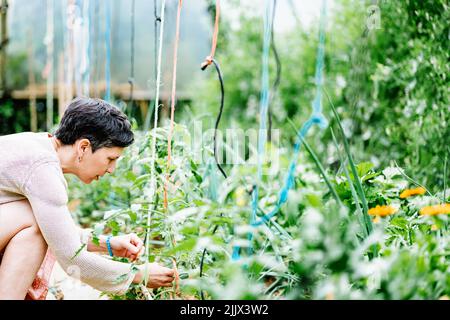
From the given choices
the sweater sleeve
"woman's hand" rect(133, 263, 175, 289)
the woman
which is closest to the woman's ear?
the woman

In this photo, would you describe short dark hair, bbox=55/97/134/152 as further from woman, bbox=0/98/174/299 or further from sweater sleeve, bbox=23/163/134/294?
sweater sleeve, bbox=23/163/134/294

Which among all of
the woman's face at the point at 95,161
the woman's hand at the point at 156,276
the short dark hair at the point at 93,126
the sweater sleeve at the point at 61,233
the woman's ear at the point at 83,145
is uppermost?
the short dark hair at the point at 93,126

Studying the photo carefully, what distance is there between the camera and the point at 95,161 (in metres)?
1.52

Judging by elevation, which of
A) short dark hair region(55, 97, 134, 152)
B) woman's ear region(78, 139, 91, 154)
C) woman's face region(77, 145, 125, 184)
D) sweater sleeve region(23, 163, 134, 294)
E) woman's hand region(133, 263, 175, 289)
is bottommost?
woman's hand region(133, 263, 175, 289)

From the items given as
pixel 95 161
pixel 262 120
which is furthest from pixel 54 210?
pixel 262 120

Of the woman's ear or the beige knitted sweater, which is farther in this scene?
the woman's ear

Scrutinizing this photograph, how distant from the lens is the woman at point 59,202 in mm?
1362

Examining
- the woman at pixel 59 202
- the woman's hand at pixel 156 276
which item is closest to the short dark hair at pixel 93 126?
the woman at pixel 59 202

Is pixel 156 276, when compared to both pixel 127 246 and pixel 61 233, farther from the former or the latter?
pixel 61 233

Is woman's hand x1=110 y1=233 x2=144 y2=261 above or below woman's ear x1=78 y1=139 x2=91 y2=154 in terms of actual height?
below

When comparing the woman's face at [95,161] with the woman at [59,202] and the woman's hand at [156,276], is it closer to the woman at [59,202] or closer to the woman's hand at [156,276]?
the woman at [59,202]

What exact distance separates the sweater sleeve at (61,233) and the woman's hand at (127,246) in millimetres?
101

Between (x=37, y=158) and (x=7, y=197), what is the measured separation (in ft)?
0.48

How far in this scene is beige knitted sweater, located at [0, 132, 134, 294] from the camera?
1354mm
